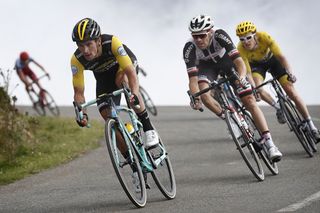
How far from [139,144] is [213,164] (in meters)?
4.16

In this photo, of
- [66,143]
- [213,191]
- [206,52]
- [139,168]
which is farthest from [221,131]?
[139,168]

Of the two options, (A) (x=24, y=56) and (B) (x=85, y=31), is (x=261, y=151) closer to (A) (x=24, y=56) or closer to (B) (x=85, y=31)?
(B) (x=85, y=31)

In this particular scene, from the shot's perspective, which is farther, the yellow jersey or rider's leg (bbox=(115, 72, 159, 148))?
the yellow jersey

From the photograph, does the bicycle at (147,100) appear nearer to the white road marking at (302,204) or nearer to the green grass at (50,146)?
the green grass at (50,146)

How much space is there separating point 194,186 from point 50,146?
630 cm

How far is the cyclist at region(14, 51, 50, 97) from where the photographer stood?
94.1 feet

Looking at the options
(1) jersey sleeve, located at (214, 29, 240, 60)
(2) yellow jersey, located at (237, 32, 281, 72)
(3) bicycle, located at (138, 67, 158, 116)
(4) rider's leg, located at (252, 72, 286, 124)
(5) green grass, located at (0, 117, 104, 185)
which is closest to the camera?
(1) jersey sleeve, located at (214, 29, 240, 60)

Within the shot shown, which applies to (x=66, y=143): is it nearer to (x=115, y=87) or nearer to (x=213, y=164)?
(x=213, y=164)

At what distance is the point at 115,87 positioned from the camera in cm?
1147

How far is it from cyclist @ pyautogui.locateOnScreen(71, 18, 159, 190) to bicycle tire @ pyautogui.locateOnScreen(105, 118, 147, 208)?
108mm

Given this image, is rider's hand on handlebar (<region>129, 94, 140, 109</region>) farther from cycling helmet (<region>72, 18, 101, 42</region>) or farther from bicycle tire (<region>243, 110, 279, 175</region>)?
bicycle tire (<region>243, 110, 279, 175</region>)

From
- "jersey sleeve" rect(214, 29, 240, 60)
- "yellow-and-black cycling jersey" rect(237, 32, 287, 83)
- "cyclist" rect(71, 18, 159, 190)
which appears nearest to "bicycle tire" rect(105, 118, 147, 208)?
"cyclist" rect(71, 18, 159, 190)

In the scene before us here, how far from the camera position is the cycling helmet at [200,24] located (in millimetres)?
12664

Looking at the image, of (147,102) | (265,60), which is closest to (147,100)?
(147,102)
